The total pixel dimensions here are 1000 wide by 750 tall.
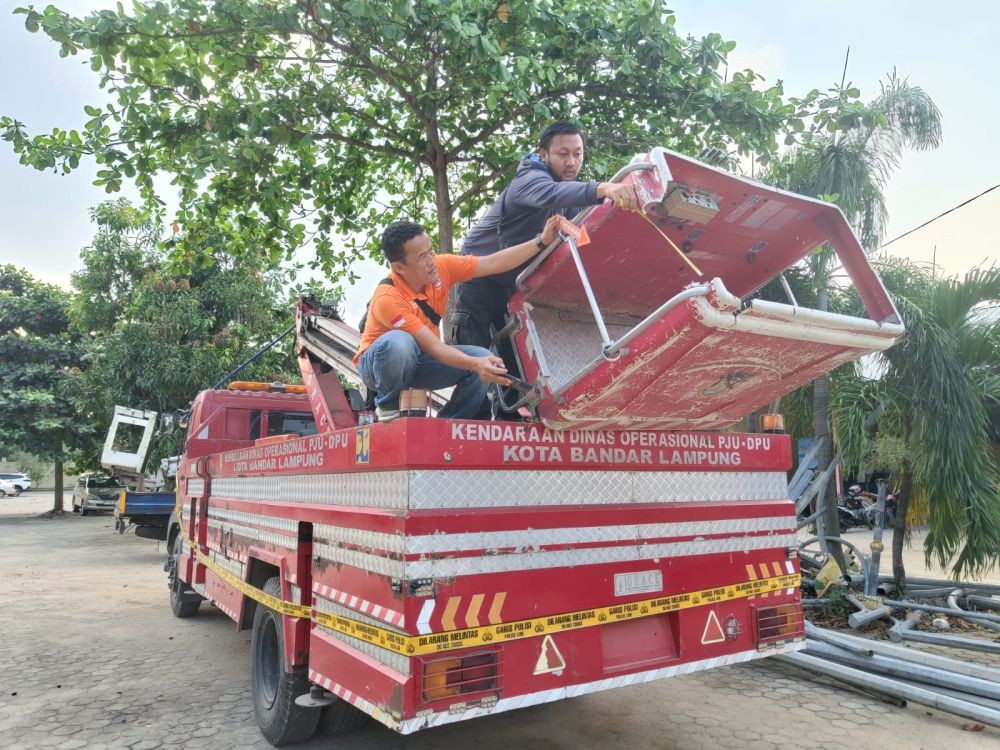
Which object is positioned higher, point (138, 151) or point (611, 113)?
point (611, 113)

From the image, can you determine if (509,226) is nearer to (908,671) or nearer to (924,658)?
(908,671)

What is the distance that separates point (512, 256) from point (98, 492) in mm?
25479

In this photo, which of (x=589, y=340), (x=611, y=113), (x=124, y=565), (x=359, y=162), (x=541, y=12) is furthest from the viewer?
(x=124, y=565)

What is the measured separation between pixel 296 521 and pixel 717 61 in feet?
18.3

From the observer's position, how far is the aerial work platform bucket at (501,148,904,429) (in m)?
2.75

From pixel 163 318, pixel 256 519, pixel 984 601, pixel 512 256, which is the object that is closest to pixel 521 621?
pixel 512 256

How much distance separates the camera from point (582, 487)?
3287 millimetres

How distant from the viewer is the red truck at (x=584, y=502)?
9.21ft

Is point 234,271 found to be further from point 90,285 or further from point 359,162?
point 359,162

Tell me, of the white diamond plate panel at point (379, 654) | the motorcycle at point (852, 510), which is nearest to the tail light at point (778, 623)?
the white diamond plate panel at point (379, 654)

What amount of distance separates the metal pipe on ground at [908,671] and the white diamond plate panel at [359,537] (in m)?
3.72

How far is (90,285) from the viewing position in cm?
1814

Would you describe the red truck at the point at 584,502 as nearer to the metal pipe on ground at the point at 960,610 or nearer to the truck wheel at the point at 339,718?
the truck wheel at the point at 339,718

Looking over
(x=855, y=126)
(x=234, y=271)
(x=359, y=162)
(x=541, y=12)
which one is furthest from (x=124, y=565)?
(x=855, y=126)
